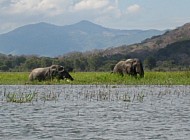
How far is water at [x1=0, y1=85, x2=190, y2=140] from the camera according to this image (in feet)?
70.7

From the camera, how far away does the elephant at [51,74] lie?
63.4 metres

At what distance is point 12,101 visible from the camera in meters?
35.0

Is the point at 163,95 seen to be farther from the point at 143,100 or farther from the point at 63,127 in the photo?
the point at 63,127

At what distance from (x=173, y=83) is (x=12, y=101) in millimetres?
25760

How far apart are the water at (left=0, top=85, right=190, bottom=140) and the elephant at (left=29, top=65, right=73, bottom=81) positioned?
81.3 feet

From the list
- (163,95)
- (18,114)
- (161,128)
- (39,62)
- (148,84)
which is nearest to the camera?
(161,128)

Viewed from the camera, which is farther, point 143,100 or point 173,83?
point 173,83

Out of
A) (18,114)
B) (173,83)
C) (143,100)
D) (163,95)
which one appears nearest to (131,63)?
(173,83)

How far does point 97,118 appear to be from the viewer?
26.8 meters

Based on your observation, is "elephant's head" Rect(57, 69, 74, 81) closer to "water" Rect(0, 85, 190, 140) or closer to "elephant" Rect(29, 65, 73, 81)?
"elephant" Rect(29, 65, 73, 81)

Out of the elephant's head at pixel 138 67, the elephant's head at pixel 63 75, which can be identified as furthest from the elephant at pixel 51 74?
the elephant's head at pixel 138 67

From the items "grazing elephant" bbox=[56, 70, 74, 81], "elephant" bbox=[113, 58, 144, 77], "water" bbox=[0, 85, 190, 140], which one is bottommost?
"water" bbox=[0, 85, 190, 140]

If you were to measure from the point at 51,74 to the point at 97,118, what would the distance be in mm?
37986

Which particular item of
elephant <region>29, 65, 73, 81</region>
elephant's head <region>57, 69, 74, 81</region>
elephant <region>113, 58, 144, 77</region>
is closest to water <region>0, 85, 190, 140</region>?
elephant's head <region>57, 69, 74, 81</region>
